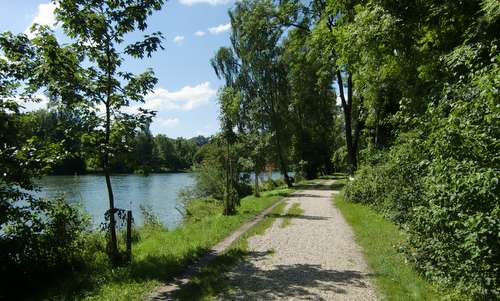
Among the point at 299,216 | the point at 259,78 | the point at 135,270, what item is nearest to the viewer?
the point at 135,270

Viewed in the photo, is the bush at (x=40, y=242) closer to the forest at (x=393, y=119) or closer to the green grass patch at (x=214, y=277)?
the forest at (x=393, y=119)

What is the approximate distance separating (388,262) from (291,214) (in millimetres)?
7784

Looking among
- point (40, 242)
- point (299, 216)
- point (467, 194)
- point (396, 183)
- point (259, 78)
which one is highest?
point (259, 78)

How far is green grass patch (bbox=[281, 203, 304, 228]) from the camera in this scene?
1385cm

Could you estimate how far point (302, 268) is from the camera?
8.11 metres

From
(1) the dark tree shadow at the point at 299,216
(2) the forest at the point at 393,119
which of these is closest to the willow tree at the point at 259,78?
(1) the dark tree shadow at the point at 299,216

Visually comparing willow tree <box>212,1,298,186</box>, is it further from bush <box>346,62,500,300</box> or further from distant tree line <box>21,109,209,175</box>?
bush <box>346,62,500,300</box>

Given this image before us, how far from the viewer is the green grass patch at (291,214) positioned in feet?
45.5

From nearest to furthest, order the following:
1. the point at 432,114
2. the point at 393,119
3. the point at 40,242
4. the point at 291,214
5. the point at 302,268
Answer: the point at 432,114
the point at 40,242
the point at 302,268
the point at 393,119
the point at 291,214

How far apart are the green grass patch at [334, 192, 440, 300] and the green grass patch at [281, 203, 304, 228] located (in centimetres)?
207

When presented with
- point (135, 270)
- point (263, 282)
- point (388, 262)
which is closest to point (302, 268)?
point (263, 282)

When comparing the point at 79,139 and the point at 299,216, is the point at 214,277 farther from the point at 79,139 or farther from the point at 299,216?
the point at 299,216

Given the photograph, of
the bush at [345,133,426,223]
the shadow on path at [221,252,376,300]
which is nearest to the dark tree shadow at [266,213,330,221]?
the bush at [345,133,426,223]

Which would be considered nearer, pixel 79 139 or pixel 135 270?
pixel 135 270
